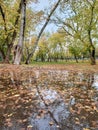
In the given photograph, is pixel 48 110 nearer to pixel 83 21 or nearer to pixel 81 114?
pixel 81 114

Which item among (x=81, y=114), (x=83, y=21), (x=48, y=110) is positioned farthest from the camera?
(x=83, y=21)

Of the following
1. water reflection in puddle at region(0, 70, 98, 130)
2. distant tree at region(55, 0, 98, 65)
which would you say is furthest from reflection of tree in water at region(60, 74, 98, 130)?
distant tree at region(55, 0, 98, 65)

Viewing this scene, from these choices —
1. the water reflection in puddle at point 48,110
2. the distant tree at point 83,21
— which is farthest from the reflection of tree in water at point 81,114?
the distant tree at point 83,21

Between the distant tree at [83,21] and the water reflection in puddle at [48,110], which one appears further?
the distant tree at [83,21]

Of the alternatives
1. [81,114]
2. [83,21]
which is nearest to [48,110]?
[81,114]

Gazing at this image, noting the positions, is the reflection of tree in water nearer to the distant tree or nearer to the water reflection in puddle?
the water reflection in puddle

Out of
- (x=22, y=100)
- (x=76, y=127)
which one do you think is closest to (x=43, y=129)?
(x=76, y=127)

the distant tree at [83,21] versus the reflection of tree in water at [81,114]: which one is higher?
the distant tree at [83,21]

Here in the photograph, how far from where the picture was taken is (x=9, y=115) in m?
5.70

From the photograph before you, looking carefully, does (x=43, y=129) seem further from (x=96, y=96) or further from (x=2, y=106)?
(x=96, y=96)

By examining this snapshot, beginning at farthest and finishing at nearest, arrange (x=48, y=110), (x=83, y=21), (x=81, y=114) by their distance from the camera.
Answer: (x=83, y=21) < (x=48, y=110) < (x=81, y=114)

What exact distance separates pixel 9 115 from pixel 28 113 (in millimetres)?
440

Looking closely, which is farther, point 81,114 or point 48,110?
point 48,110

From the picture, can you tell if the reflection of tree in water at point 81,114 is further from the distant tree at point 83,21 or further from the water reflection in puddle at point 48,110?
the distant tree at point 83,21
